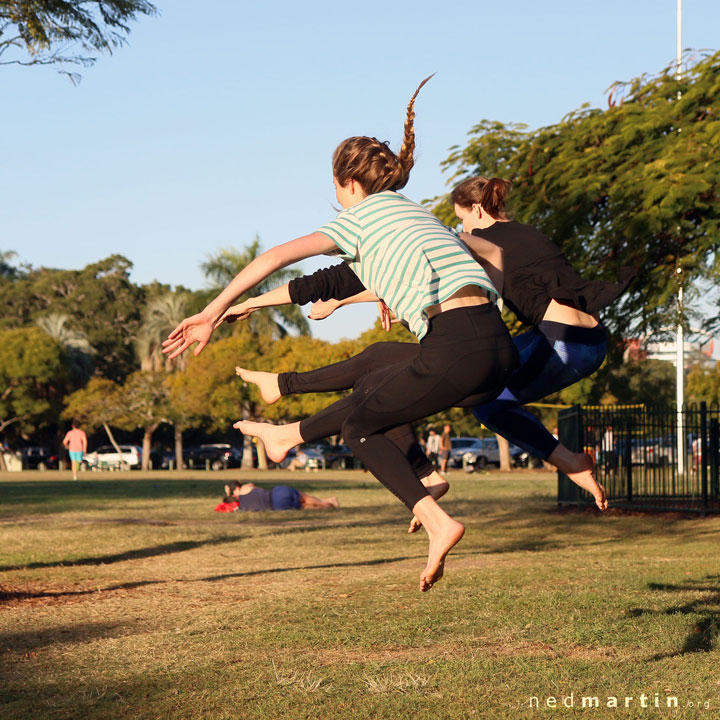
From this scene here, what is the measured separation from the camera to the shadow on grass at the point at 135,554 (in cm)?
1140

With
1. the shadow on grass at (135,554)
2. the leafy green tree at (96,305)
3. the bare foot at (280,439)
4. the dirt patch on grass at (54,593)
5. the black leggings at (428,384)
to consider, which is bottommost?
the shadow on grass at (135,554)

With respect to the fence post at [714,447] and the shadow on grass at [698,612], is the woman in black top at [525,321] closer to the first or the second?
the shadow on grass at [698,612]

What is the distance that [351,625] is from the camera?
24.1 feet

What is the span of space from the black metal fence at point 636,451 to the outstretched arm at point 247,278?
50.2 ft

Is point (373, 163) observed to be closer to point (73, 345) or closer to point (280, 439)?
point (280, 439)

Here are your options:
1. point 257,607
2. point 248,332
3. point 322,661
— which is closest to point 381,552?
point 257,607

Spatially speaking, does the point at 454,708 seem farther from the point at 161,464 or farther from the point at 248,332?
the point at 161,464

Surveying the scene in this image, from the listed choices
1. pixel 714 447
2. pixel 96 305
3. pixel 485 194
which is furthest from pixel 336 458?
pixel 485 194

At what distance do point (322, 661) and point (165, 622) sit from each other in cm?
199

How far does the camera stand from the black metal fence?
18.4 m

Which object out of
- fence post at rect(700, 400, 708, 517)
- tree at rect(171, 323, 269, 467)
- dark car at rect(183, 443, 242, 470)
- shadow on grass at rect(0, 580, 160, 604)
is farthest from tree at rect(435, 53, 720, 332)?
dark car at rect(183, 443, 242, 470)

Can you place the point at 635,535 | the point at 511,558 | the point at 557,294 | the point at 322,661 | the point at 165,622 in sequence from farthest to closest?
the point at 635,535
the point at 511,558
the point at 165,622
the point at 322,661
the point at 557,294

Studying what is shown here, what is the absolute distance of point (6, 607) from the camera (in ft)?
28.1

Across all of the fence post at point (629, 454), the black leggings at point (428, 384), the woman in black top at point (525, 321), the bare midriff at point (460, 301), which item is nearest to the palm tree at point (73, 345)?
the fence post at point (629, 454)
